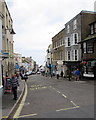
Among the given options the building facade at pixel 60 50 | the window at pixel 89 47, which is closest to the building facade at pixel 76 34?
the building facade at pixel 60 50

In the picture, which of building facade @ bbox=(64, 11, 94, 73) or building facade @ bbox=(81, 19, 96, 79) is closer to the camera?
building facade @ bbox=(81, 19, 96, 79)

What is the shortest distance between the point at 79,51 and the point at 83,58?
261 centimetres

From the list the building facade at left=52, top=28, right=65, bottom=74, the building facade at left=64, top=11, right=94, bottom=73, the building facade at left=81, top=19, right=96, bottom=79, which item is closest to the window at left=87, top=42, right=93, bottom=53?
the building facade at left=81, top=19, right=96, bottom=79

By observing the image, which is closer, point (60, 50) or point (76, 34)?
point (76, 34)

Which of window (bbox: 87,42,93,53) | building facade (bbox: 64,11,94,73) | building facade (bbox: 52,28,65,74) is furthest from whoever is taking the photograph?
building facade (bbox: 52,28,65,74)

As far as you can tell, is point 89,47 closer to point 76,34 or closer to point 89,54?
point 89,54

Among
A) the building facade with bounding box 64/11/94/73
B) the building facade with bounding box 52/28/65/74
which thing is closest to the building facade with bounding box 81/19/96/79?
the building facade with bounding box 64/11/94/73

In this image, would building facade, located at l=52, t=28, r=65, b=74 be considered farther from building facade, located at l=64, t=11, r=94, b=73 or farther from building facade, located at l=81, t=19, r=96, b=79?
building facade, located at l=81, t=19, r=96, b=79

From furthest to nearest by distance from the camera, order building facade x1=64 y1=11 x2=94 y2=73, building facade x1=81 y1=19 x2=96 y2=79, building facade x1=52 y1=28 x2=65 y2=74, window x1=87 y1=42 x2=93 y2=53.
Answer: building facade x1=52 y1=28 x2=65 y2=74 < building facade x1=64 y1=11 x2=94 y2=73 < window x1=87 y1=42 x2=93 y2=53 < building facade x1=81 y1=19 x2=96 y2=79

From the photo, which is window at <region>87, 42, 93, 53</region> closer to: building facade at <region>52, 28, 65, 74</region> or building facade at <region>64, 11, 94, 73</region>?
building facade at <region>64, 11, 94, 73</region>

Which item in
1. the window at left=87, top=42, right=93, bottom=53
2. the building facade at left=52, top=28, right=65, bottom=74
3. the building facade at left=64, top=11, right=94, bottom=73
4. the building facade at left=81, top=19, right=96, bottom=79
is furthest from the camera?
the building facade at left=52, top=28, right=65, bottom=74

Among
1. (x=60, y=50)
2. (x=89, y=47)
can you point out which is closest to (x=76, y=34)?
(x=89, y=47)

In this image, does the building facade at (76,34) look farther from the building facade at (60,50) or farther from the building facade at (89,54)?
the building facade at (60,50)

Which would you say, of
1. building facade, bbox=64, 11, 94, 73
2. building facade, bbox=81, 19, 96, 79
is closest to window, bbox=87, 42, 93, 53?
building facade, bbox=81, 19, 96, 79
